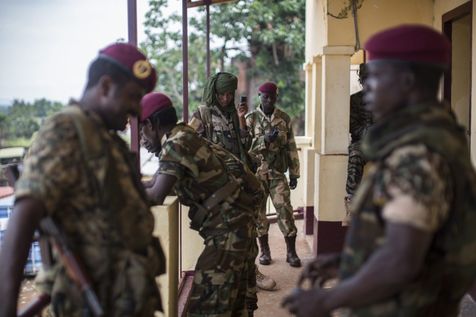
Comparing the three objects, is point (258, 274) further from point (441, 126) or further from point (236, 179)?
point (441, 126)

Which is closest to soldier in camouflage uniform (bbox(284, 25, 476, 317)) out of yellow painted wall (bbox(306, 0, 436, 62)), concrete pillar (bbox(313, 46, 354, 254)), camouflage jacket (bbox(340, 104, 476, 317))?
camouflage jacket (bbox(340, 104, 476, 317))

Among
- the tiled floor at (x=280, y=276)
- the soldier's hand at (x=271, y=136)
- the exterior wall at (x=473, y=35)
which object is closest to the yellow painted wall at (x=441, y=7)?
the exterior wall at (x=473, y=35)

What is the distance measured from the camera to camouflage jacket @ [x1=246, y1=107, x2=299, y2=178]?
22.7 feet

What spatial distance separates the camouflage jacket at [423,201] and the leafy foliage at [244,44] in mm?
16060

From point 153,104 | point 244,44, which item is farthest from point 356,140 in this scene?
point 244,44

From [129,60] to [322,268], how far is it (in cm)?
102

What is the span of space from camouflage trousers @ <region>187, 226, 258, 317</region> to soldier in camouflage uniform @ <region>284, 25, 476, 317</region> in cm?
171

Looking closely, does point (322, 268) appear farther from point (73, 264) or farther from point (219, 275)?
point (219, 275)

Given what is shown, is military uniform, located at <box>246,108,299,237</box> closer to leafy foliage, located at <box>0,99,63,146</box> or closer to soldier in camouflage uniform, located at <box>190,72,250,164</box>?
soldier in camouflage uniform, located at <box>190,72,250,164</box>

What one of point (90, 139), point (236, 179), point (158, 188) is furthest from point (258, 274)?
point (90, 139)

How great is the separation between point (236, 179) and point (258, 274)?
233 centimetres

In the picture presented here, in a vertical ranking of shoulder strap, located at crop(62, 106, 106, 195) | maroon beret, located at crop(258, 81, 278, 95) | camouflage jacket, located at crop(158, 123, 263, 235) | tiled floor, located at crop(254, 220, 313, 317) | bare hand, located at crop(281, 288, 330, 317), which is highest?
maroon beret, located at crop(258, 81, 278, 95)

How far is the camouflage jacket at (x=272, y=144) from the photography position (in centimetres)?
692

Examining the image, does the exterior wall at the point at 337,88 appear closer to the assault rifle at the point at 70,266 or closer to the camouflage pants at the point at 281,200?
the camouflage pants at the point at 281,200
